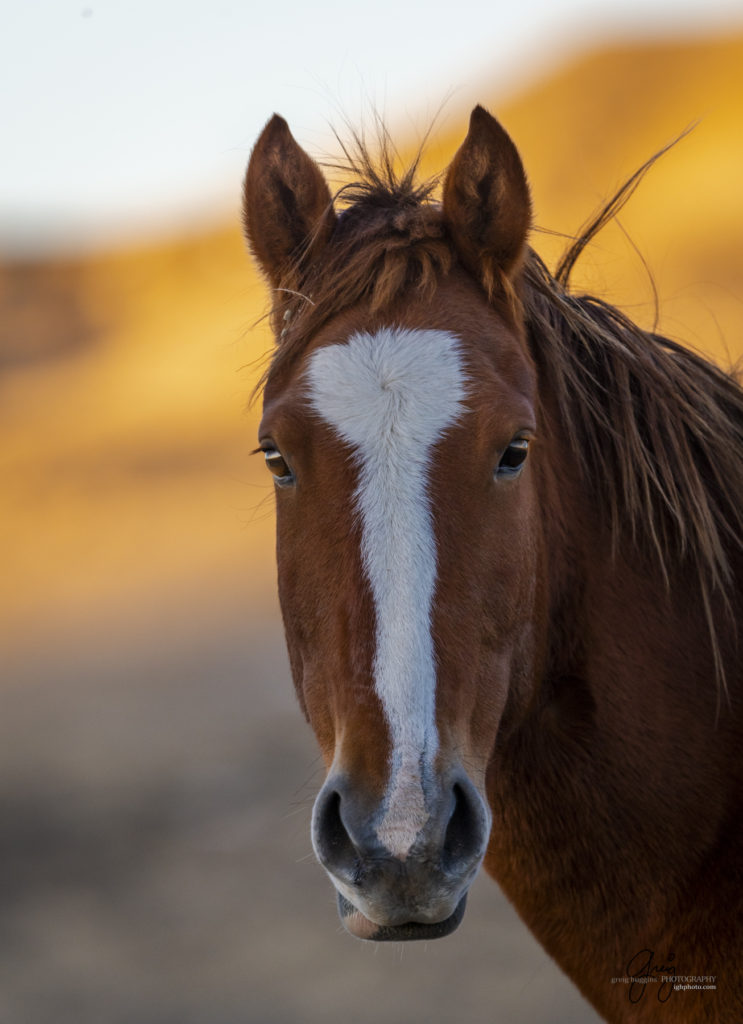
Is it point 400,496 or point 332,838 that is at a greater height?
point 400,496

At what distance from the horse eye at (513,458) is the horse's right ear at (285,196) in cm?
77

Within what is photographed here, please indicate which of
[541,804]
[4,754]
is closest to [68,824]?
[4,754]

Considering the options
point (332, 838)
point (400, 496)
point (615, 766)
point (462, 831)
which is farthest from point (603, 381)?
point (332, 838)

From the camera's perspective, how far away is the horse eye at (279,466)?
233 centimetres

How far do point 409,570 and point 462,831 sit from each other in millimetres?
517

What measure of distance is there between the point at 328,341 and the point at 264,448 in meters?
0.30

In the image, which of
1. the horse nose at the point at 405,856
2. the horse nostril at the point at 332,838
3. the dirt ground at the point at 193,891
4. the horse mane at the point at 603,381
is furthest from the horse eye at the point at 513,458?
the dirt ground at the point at 193,891

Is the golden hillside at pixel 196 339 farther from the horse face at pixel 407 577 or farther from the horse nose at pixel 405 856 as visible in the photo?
the horse nose at pixel 405 856

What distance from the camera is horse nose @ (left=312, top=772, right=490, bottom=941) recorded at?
1.82 meters

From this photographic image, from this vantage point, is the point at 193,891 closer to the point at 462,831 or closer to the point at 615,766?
the point at 615,766

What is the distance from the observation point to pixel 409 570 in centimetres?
202

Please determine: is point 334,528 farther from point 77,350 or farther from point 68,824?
point 77,350
